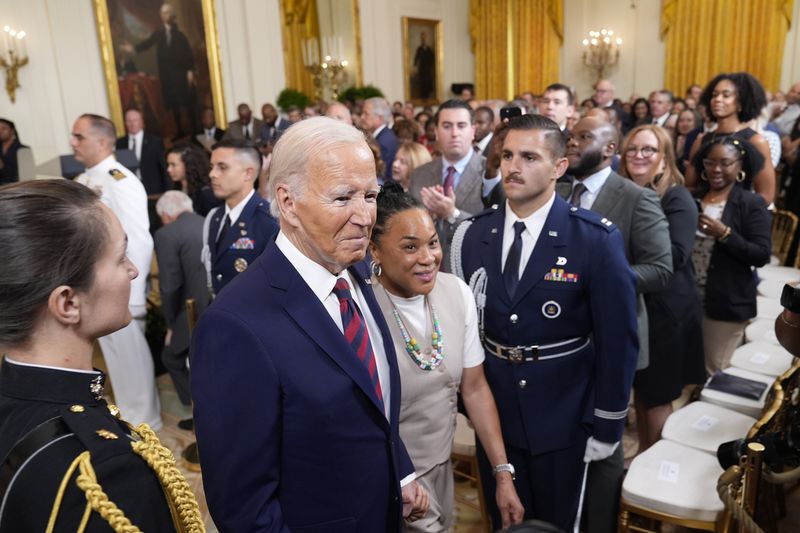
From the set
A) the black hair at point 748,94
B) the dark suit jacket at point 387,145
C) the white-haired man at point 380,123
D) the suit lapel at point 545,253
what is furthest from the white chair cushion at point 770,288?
the white-haired man at point 380,123

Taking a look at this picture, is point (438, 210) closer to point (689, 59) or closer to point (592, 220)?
point (592, 220)

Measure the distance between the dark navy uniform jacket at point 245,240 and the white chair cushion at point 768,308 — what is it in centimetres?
292

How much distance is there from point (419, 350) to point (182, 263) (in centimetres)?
249

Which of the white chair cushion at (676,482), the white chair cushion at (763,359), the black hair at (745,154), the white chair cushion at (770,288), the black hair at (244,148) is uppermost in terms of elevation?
the black hair at (244,148)

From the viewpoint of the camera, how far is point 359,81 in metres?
12.6

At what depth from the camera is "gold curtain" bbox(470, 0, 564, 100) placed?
14.5 metres

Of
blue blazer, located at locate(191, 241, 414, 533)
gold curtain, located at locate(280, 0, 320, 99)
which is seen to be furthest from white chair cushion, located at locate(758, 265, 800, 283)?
gold curtain, located at locate(280, 0, 320, 99)

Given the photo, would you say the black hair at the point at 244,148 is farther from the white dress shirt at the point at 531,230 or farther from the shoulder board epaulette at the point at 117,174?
the white dress shirt at the point at 531,230

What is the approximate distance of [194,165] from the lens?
4.33m

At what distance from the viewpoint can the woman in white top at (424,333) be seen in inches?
66.7

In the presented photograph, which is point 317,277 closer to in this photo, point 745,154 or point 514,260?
point 514,260

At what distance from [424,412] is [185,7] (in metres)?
9.88

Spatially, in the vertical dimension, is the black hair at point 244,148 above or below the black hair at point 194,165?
above

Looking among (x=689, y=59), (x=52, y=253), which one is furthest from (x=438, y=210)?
(x=689, y=59)
